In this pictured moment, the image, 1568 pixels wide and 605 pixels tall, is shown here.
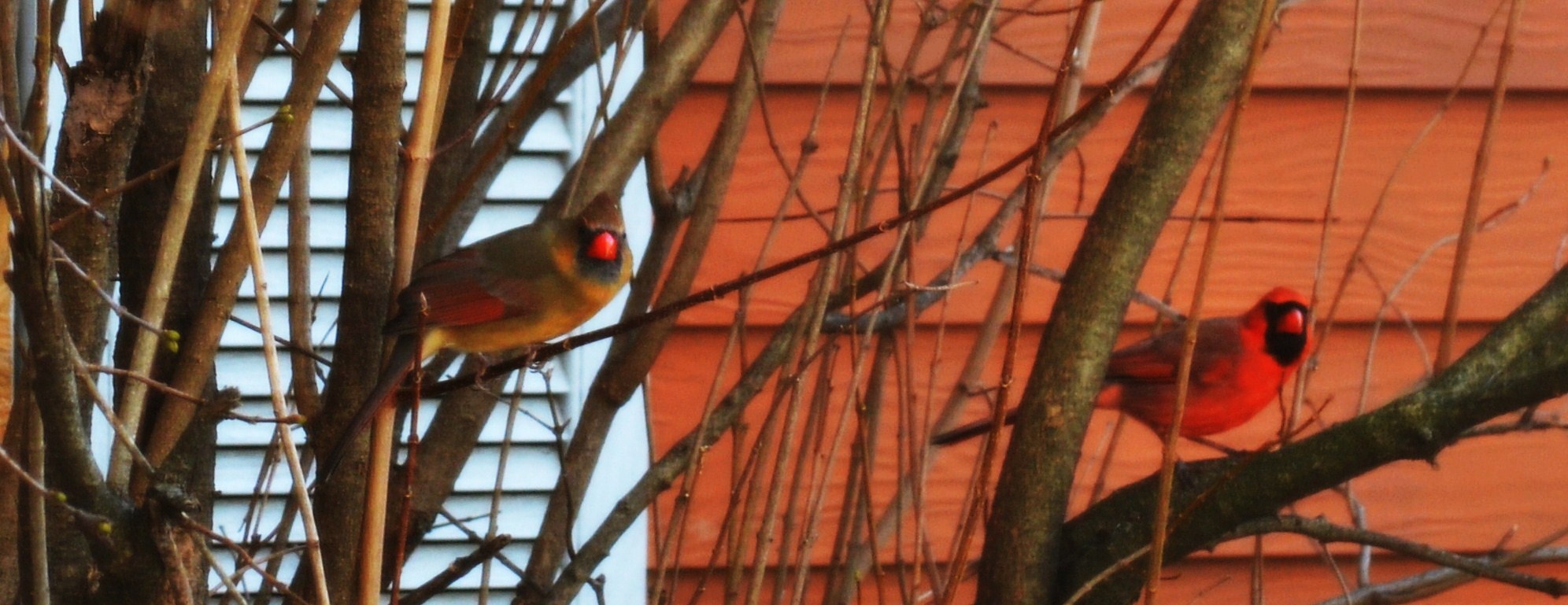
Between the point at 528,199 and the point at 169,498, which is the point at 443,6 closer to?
the point at 169,498

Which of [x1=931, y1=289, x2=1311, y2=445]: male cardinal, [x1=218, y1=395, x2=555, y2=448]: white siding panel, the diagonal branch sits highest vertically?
[x1=931, y1=289, x2=1311, y2=445]: male cardinal

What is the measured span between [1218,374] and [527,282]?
125cm

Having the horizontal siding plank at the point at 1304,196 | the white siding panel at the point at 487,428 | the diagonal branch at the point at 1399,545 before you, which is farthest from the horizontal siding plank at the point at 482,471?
the diagonal branch at the point at 1399,545

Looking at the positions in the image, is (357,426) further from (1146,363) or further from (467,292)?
(1146,363)

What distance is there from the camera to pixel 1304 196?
280 cm

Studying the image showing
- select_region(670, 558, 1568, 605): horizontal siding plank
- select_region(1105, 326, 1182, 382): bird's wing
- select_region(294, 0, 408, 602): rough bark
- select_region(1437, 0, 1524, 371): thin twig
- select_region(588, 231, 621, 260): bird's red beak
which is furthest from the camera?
select_region(670, 558, 1568, 605): horizontal siding plank

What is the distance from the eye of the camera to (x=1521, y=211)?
2793mm

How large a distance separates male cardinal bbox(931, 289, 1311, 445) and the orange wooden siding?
16 centimetres

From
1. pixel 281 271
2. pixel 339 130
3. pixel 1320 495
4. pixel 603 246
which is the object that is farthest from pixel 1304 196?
pixel 281 271

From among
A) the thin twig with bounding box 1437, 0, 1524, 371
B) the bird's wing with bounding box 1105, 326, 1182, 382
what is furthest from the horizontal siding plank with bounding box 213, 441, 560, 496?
the thin twig with bounding box 1437, 0, 1524, 371

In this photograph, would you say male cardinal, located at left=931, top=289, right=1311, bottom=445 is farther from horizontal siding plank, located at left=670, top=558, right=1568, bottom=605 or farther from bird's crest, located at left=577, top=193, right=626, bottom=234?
bird's crest, located at left=577, top=193, right=626, bottom=234

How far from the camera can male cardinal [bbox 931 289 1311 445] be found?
2.56 m

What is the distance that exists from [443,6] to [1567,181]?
2.43m

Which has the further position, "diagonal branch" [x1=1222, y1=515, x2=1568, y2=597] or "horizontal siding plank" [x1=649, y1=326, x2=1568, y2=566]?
"horizontal siding plank" [x1=649, y1=326, x2=1568, y2=566]
